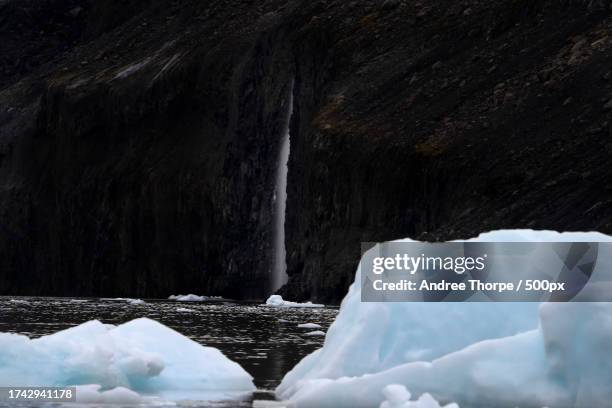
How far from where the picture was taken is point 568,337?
1770 cm

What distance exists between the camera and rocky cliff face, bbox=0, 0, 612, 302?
2243 inches

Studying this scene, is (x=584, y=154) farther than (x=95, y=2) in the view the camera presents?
No

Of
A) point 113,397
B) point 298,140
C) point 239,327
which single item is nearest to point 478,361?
point 113,397

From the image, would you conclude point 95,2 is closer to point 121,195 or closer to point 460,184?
point 121,195

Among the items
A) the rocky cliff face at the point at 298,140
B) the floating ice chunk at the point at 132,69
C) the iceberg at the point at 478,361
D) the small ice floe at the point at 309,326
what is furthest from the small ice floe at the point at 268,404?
the floating ice chunk at the point at 132,69

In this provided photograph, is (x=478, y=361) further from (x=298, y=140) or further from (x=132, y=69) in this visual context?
(x=132, y=69)

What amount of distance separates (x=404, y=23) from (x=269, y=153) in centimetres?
818

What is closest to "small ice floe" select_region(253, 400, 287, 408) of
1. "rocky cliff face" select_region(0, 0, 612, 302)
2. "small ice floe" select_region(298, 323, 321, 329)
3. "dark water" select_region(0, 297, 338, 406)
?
"dark water" select_region(0, 297, 338, 406)

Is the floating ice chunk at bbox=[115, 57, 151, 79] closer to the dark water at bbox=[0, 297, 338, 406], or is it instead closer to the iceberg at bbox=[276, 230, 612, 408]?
the dark water at bbox=[0, 297, 338, 406]

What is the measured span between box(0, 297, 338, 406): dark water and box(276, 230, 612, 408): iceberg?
171 centimetres

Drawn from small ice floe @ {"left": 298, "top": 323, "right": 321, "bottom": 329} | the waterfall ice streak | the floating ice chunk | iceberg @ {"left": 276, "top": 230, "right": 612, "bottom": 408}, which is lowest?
iceberg @ {"left": 276, "top": 230, "right": 612, "bottom": 408}

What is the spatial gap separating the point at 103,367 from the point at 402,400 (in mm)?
4445

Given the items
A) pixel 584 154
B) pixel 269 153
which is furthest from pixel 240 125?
pixel 584 154

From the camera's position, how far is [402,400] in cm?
1669
